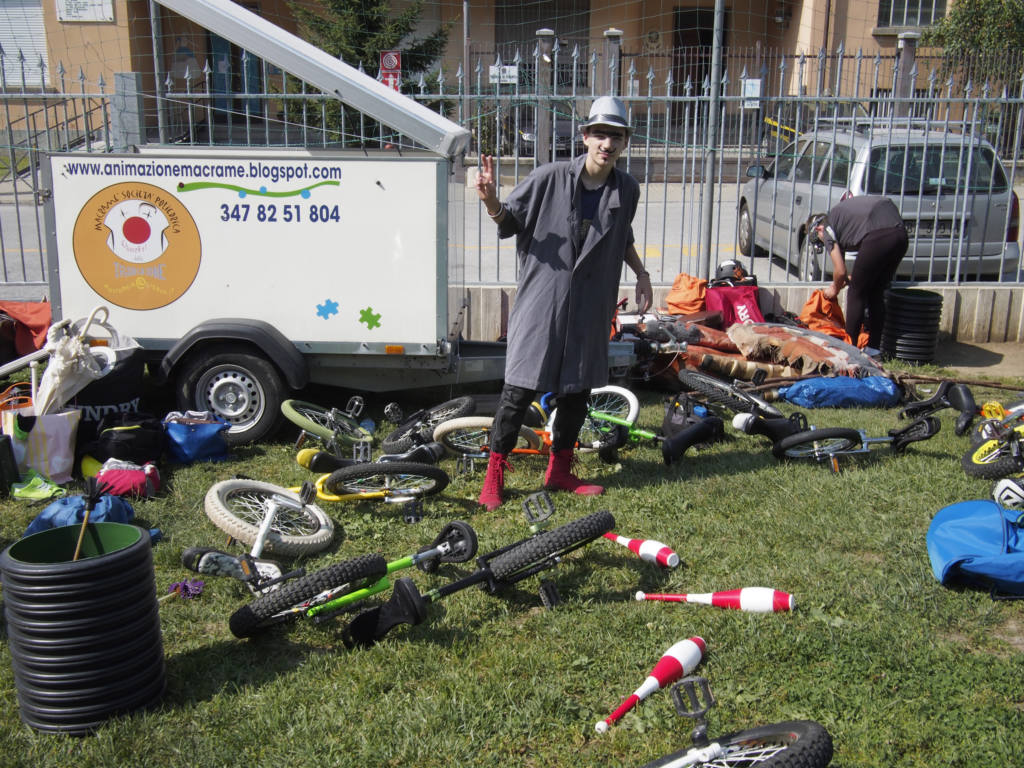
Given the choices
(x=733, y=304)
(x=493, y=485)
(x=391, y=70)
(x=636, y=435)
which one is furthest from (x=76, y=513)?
(x=391, y=70)

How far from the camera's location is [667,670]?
3.24 metres

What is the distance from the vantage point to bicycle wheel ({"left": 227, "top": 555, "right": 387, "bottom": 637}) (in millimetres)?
3408

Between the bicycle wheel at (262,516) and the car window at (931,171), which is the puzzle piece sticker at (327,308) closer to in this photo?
the bicycle wheel at (262,516)

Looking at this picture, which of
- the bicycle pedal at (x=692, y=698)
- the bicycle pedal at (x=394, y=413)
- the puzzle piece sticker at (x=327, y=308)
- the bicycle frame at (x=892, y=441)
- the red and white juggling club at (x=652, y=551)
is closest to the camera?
the bicycle pedal at (x=692, y=698)

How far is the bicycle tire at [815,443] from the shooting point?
5.40 metres

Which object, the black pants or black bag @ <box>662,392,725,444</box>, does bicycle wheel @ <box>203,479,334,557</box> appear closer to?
the black pants

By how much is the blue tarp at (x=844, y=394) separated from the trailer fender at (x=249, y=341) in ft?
12.6

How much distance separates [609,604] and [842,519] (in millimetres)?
1550

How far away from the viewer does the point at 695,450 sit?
236 inches

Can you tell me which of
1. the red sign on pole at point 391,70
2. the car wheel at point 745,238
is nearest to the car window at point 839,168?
the car wheel at point 745,238

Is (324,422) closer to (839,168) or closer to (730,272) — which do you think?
(730,272)

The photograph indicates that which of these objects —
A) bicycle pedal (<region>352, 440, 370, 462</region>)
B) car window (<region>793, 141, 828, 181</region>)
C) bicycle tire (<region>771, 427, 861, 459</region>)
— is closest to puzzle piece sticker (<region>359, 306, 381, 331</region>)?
bicycle pedal (<region>352, 440, 370, 462</region>)

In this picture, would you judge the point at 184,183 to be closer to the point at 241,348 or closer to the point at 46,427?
the point at 241,348

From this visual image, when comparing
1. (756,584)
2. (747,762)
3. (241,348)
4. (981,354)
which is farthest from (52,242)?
(981,354)
